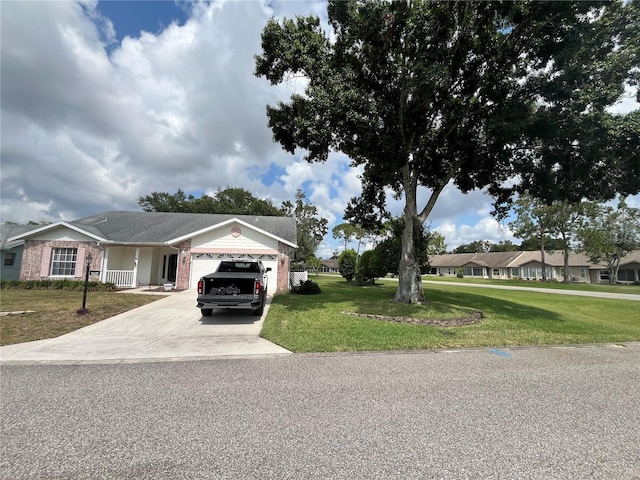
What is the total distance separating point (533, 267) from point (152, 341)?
5984 centimetres

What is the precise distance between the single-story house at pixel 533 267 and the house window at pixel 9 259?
36.4 meters

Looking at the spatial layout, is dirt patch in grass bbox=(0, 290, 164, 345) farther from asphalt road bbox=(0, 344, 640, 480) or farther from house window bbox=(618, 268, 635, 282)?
house window bbox=(618, 268, 635, 282)

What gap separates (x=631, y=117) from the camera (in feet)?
31.6

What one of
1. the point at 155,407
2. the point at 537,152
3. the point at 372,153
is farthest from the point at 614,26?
the point at 155,407

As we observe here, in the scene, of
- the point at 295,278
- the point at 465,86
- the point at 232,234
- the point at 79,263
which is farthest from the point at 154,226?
the point at 465,86

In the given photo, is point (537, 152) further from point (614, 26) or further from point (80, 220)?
point (80, 220)

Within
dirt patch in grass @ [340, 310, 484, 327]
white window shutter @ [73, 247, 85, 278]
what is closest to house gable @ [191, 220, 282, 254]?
white window shutter @ [73, 247, 85, 278]

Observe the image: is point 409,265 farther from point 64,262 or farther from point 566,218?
point 566,218

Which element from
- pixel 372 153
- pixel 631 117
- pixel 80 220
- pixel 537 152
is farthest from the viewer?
pixel 80 220

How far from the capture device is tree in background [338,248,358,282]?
87.7 ft

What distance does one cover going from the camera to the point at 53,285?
52.9ft

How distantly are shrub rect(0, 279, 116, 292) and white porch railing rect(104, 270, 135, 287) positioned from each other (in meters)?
1.36

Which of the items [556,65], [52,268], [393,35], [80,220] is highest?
[393,35]

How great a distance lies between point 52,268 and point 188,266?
7.67m
